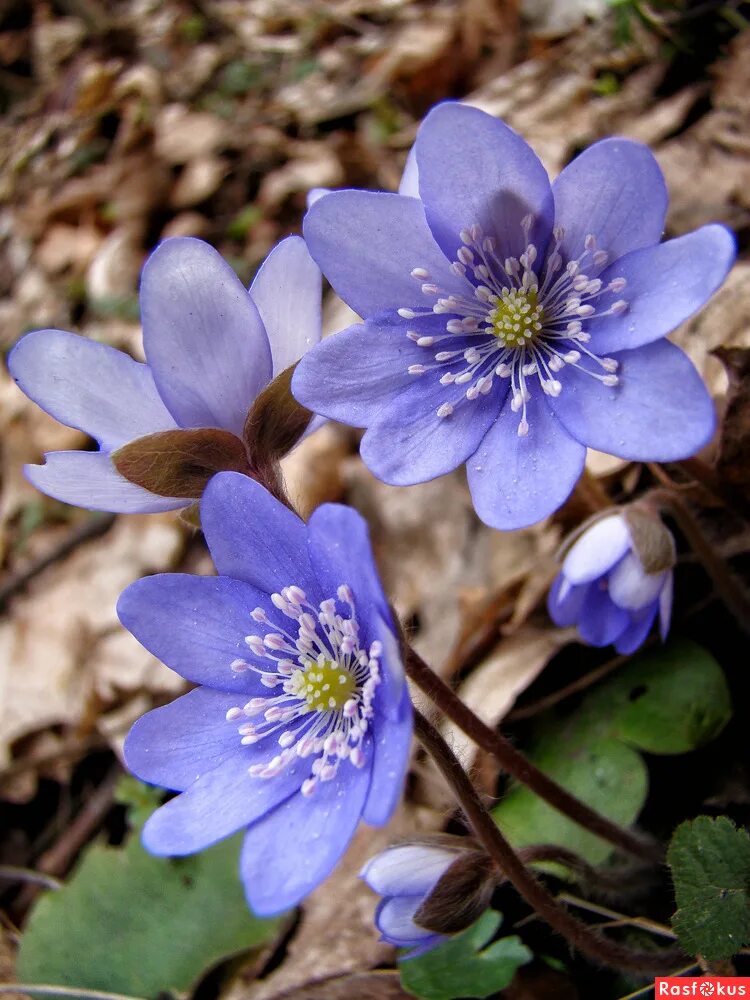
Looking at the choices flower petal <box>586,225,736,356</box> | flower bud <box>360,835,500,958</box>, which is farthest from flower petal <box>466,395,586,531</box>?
flower bud <box>360,835,500,958</box>

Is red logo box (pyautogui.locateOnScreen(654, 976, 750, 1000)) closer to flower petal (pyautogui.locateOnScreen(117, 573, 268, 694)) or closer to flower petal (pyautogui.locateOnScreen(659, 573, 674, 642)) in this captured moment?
flower petal (pyautogui.locateOnScreen(659, 573, 674, 642))

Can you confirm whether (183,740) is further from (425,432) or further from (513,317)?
(513,317)

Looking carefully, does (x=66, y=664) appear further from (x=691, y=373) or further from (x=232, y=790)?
(x=691, y=373)

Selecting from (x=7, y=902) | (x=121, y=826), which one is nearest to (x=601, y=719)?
(x=121, y=826)

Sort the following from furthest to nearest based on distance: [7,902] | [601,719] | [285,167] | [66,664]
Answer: [285,167]
[66,664]
[7,902]
[601,719]

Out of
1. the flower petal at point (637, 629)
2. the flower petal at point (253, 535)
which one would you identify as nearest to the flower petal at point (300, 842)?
the flower petal at point (253, 535)

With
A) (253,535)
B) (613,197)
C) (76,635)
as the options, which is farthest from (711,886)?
(76,635)
